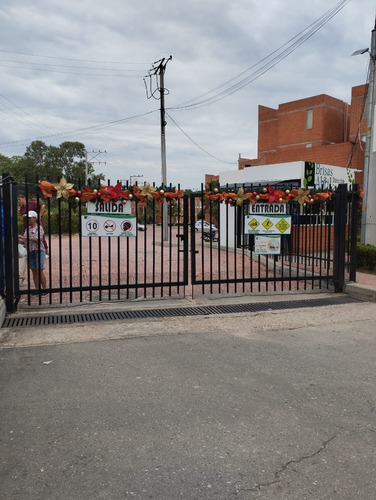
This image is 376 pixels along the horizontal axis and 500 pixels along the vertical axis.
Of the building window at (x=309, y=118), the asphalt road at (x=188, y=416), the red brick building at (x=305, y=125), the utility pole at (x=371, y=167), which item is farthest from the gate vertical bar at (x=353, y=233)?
the building window at (x=309, y=118)

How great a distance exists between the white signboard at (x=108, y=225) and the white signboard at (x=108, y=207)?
66mm

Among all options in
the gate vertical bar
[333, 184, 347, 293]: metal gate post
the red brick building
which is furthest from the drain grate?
the red brick building

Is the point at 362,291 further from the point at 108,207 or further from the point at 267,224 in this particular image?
the point at 108,207

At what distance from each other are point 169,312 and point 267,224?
2.64 meters

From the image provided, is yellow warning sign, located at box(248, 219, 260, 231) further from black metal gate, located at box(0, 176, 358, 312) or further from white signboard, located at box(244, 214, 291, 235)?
black metal gate, located at box(0, 176, 358, 312)

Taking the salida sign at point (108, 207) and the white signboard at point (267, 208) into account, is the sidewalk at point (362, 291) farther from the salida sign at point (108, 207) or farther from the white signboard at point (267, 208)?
the salida sign at point (108, 207)

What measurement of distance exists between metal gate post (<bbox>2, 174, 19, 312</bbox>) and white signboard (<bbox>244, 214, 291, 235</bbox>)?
406 cm

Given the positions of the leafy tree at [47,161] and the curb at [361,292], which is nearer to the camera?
the curb at [361,292]

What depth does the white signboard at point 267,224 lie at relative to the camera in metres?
7.93

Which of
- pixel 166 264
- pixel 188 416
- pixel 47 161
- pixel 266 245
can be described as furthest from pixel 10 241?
pixel 47 161

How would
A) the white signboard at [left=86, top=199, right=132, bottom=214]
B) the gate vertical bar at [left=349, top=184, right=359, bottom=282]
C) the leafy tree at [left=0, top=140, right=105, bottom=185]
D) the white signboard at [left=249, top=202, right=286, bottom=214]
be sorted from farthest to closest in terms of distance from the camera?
the leafy tree at [left=0, top=140, right=105, bottom=185]
the gate vertical bar at [left=349, top=184, right=359, bottom=282]
the white signboard at [left=249, top=202, right=286, bottom=214]
the white signboard at [left=86, top=199, right=132, bottom=214]

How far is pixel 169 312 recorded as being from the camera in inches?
268

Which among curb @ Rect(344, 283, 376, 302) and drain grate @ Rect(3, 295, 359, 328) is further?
curb @ Rect(344, 283, 376, 302)

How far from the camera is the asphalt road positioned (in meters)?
2.57
